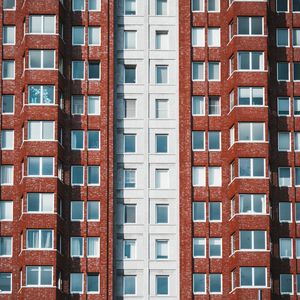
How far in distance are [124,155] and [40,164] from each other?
8.38 metres

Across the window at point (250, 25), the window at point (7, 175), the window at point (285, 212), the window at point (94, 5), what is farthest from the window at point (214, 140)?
→ the window at point (7, 175)

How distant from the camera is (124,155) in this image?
133 metres

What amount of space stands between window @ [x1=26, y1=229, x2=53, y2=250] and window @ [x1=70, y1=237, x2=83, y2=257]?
338cm

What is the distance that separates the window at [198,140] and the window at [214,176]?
2178 mm

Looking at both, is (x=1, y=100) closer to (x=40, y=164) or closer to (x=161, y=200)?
(x=40, y=164)

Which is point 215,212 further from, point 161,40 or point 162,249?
point 161,40

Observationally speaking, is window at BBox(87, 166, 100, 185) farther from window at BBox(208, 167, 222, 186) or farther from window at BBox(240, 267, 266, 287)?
window at BBox(240, 267, 266, 287)

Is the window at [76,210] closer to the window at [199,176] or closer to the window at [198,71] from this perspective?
the window at [199,176]

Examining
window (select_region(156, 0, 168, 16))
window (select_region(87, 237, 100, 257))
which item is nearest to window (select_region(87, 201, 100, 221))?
window (select_region(87, 237, 100, 257))

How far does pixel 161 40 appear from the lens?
135750 mm

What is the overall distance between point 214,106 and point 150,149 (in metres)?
7.07

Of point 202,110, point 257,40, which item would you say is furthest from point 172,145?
point 257,40

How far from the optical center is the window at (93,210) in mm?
131125

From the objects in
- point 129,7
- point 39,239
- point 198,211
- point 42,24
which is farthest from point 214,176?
point 42,24
